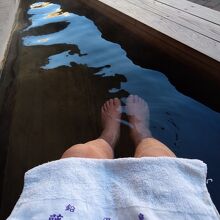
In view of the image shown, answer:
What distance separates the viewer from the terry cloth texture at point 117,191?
1229 millimetres

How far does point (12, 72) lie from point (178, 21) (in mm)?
1558

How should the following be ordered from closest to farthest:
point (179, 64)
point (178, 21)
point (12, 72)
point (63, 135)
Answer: point (63, 135)
point (179, 64)
point (178, 21)
point (12, 72)

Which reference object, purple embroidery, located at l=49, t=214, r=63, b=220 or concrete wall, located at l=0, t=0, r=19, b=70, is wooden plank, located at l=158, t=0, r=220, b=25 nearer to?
concrete wall, located at l=0, t=0, r=19, b=70

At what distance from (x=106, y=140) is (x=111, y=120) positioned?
10.9 inches

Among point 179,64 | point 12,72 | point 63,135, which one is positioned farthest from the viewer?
point 12,72

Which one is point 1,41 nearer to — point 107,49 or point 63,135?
point 107,49

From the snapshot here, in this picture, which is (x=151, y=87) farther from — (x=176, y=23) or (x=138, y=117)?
(x=176, y=23)

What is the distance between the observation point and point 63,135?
2379 mm

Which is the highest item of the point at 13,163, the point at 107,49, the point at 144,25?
the point at 144,25

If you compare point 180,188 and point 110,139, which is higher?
point 180,188

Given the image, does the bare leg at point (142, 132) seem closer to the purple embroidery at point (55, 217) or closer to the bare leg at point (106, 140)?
the bare leg at point (106, 140)

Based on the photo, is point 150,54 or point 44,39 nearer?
point 150,54

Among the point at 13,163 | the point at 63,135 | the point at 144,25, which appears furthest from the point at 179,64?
the point at 13,163

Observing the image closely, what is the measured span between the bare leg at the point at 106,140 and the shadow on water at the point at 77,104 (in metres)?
0.08
